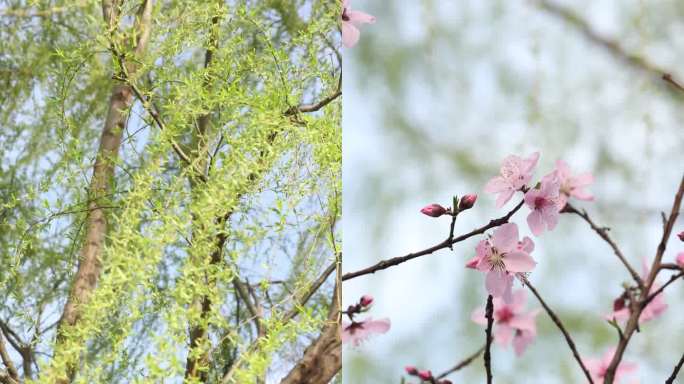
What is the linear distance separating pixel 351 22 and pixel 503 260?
72 centimetres

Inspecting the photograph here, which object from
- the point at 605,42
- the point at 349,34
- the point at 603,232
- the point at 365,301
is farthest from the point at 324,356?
the point at 605,42

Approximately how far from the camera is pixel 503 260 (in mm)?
1409

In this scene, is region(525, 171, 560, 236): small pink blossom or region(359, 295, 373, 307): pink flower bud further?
region(359, 295, 373, 307): pink flower bud

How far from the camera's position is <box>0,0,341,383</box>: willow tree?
110cm

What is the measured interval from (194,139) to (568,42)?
0.97 meters

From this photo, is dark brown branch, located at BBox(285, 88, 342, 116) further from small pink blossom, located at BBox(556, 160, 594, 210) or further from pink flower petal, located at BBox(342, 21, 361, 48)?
small pink blossom, located at BBox(556, 160, 594, 210)

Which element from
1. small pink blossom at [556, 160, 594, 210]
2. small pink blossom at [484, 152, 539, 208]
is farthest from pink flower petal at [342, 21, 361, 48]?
small pink blossom at [556, 160, 594, 210]

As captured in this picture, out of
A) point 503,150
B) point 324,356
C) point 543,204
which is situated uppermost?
point 503,150

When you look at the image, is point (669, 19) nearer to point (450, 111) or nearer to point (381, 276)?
point (450, 111)

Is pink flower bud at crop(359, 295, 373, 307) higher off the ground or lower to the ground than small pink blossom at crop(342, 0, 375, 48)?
lower

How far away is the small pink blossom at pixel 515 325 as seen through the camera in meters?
1.65

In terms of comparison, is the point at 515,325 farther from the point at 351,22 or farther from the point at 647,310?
the point at 351,22

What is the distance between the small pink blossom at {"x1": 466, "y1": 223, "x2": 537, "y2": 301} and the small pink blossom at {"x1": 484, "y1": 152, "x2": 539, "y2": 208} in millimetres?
146

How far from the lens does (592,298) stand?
1.64 m
